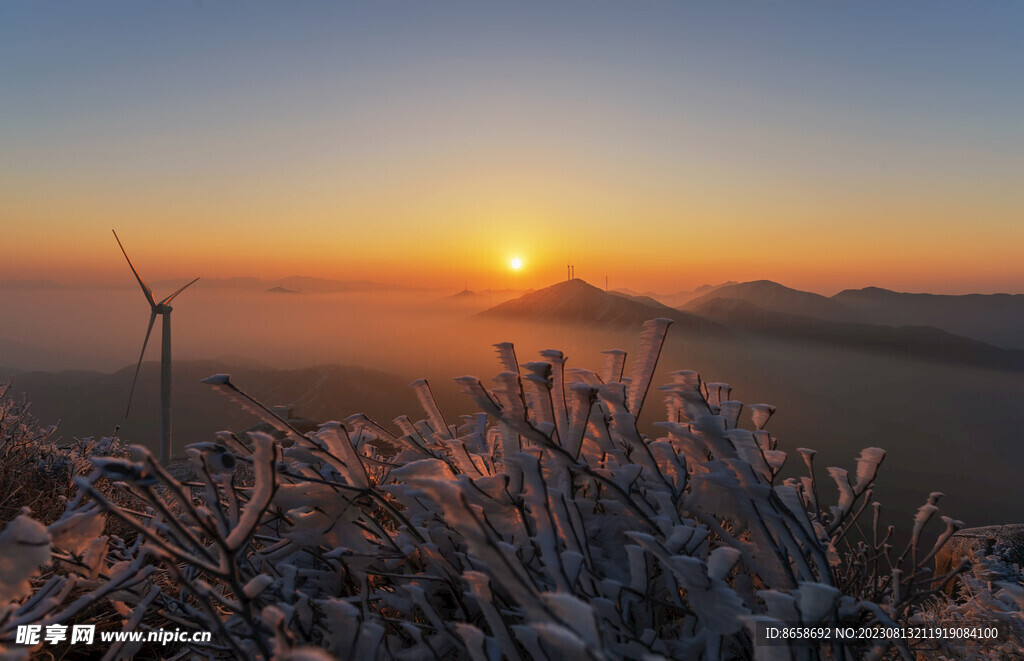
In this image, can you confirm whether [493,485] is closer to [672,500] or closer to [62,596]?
[672,500]

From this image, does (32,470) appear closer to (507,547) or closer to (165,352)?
(507,547)

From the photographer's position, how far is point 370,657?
3.56 feet

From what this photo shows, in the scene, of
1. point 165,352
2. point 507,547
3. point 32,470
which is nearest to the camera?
point 507,547

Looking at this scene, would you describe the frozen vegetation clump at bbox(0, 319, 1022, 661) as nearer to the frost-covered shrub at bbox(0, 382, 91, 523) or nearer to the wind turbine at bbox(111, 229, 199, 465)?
the frost-covered shrub at bbox(0, 382, 91, 523)

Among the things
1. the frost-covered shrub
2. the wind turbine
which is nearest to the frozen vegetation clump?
the frost-covered shrub

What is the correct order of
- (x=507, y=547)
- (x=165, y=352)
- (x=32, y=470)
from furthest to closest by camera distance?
(x=165, y=352)
(x=32, y=470)
(x=507, y=547)

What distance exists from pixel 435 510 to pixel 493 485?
0.27 m

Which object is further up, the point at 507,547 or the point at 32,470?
the point at 507,547

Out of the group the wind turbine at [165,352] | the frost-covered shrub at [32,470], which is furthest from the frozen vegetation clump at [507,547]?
the wind turbine at [165,352]

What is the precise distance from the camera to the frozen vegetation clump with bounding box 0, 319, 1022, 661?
0.92 meters

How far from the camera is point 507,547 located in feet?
3.52

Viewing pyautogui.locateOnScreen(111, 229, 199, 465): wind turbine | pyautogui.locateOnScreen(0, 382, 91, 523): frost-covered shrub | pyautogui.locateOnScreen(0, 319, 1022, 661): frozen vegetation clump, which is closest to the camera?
pyautogui.locateOnScreen(0, 319, 1022, 661): frozen vegetation clump

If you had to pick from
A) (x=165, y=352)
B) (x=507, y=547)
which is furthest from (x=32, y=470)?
(x=165, y=352)

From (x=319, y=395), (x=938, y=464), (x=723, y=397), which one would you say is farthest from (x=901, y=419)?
(x=723, y=397)
